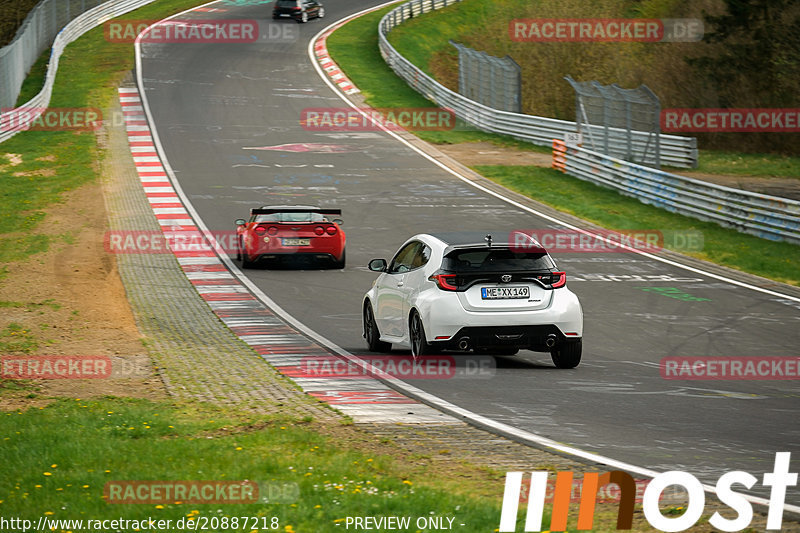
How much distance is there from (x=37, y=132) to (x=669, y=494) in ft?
123

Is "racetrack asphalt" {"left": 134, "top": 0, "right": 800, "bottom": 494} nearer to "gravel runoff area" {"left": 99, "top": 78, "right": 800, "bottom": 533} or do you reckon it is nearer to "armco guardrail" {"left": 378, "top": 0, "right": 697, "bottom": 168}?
"gravel runoff area" {"left": 99, "top": 78, "right": 800, "bottom": 533}

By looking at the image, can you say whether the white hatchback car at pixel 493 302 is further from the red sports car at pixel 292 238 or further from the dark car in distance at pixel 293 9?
the dark car in distance at pixel 293 9

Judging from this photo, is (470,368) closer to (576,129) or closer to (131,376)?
(131,376)

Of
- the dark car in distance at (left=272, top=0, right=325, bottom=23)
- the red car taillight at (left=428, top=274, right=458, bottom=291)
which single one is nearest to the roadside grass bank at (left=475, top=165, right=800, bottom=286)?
the red car taillight at (left=428, top=274, right=458, bottom=291)

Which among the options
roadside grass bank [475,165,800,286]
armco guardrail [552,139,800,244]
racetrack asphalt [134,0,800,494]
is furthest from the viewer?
armco guardrail [552,139,800,244]

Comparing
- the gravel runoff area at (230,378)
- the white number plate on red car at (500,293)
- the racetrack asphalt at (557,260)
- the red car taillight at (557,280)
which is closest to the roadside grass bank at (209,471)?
the gravel runoff area at (230,378)

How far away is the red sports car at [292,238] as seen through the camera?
72.0 feet

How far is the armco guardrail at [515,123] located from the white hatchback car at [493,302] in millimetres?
20838

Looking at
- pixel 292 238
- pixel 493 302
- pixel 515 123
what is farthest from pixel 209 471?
pixel 515 123

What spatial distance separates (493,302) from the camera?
491 inches

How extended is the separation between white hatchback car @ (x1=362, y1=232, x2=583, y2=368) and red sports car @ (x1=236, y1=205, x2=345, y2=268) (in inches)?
359

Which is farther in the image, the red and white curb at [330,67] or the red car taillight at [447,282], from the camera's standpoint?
the red and white curb at [330,67]

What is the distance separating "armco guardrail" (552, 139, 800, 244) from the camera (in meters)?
25.0

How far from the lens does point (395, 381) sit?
12.2m
